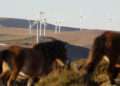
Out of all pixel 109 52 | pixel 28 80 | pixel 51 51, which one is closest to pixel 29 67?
pixel 28 80

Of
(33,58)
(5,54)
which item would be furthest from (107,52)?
(5,54)

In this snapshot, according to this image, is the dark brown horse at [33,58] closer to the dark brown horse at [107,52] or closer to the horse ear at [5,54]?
the horse ear at [5,54]

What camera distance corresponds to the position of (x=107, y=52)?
17797mm

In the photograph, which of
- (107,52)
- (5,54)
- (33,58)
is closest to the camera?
(107,52)

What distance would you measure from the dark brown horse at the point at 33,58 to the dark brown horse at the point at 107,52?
2.14m

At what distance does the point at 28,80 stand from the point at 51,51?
6.51 feet

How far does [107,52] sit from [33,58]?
2897 millimetres

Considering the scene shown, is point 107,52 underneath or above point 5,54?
above

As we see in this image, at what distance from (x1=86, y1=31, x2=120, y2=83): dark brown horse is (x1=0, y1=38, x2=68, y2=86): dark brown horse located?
2135mm

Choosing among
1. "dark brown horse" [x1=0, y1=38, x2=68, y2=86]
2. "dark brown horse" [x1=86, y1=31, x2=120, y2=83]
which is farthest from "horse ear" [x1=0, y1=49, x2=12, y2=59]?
"dark brown horse" [x1=86, y1=31, x2=120, y2=83]

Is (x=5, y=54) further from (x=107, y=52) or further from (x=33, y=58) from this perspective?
(x=107, y=52)

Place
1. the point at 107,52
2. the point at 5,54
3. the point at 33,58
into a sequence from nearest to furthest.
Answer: the point at 107,52 < the point at 5,54 < the point at 33,58

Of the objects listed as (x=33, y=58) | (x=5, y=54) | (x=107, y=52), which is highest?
(x=107, y=52)

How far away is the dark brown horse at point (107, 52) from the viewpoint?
17.7 m
